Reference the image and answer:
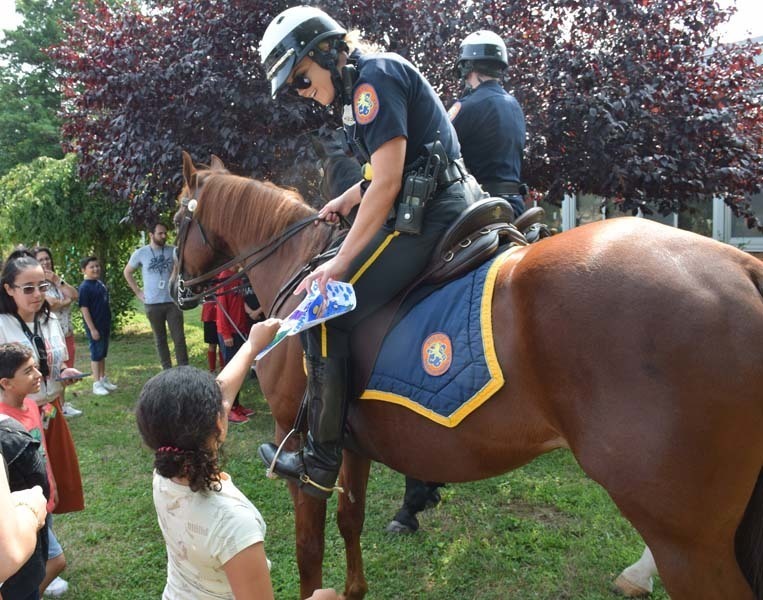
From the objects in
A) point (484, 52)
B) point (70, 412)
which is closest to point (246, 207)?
point (484, 52)

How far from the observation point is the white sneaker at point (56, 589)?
3582 millimetres

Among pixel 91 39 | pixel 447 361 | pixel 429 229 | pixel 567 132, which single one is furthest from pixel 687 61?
pixel 91 39

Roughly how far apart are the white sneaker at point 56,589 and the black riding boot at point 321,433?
5.82 ft

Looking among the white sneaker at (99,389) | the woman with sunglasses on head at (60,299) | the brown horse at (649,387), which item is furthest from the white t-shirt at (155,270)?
the brown horse at (649,387)

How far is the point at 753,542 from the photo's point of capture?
190cm

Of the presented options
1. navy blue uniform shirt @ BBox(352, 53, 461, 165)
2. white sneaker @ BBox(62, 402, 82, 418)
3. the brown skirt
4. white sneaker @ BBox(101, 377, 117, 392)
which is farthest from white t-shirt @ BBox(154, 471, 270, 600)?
white sneaker @ BBox(101, 377, 117, 392)

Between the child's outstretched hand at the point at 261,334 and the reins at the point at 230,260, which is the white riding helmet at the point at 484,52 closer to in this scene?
the reins at the point at 230,260

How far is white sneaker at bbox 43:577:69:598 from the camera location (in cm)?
358

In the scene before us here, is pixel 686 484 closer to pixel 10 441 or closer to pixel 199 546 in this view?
pixel 199 546

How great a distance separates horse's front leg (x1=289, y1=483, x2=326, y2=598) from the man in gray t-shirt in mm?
→ 5229

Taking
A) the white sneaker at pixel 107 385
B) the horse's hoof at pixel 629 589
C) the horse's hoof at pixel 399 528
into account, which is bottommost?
the white sneaker at pixel 107 385

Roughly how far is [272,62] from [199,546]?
1.99m

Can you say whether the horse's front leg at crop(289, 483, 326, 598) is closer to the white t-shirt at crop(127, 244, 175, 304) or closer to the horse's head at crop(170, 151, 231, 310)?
the horse's head at crop(170, 151, 231, 310)

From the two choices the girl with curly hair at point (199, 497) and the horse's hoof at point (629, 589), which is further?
the horse's hoof at point (629, 589)
